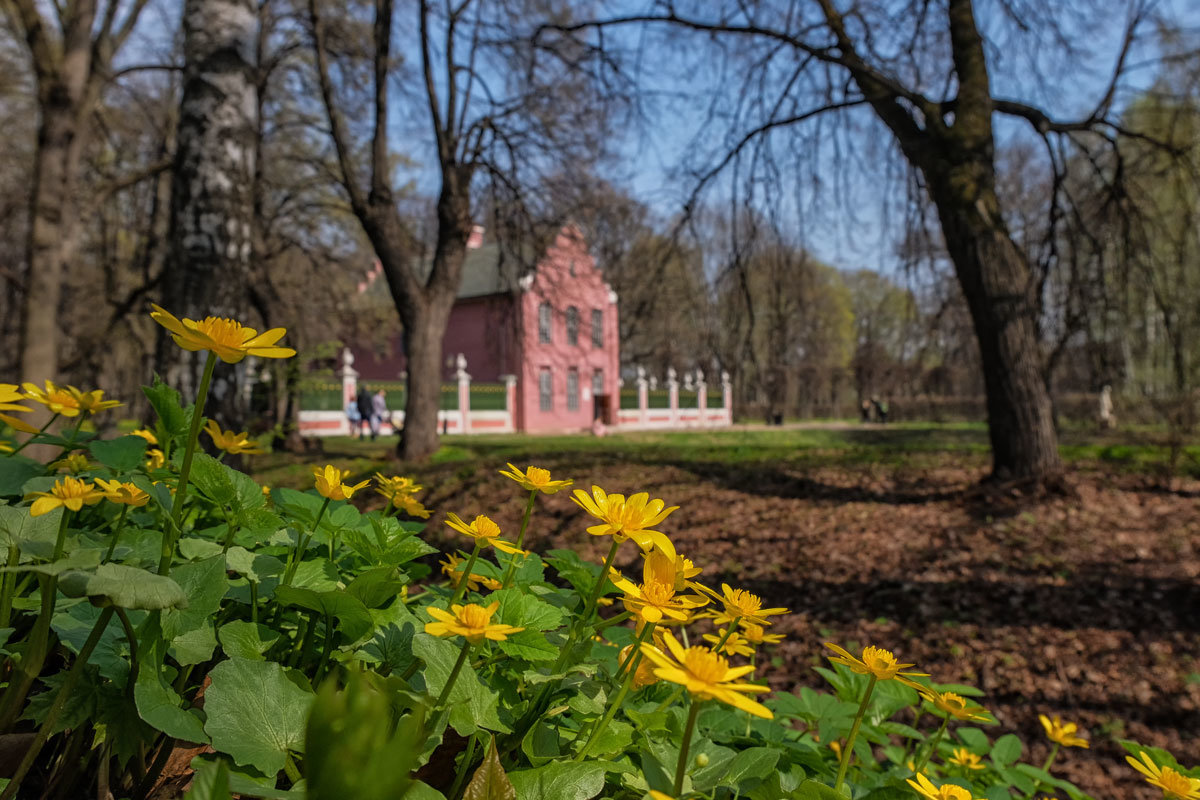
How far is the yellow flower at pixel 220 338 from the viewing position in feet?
2.07

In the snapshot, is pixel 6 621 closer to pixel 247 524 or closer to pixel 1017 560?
pixel 247 524

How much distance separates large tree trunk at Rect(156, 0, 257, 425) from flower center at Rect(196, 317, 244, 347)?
352cm

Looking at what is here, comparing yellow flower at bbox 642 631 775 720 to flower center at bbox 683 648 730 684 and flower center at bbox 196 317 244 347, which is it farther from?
flower center at bbox 196 317 244 347

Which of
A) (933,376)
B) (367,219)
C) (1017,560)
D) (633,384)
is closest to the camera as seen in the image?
(1017,560)

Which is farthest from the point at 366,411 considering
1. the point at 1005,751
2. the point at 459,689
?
the point at 459,689

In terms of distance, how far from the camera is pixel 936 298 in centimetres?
873

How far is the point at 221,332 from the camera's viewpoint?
669 millimetres

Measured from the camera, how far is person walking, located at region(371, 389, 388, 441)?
22.2 metres

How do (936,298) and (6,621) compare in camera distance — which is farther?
(936,298)

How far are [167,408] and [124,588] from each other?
1.55 feet

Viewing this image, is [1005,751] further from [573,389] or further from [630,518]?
[573,389]

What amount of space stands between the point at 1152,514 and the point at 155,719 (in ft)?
23.8

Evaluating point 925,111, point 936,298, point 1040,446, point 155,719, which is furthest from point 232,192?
point 936,298

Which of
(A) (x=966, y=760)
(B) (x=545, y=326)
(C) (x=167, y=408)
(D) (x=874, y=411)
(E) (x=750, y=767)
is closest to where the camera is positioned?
(E) (x=750, y=767)
